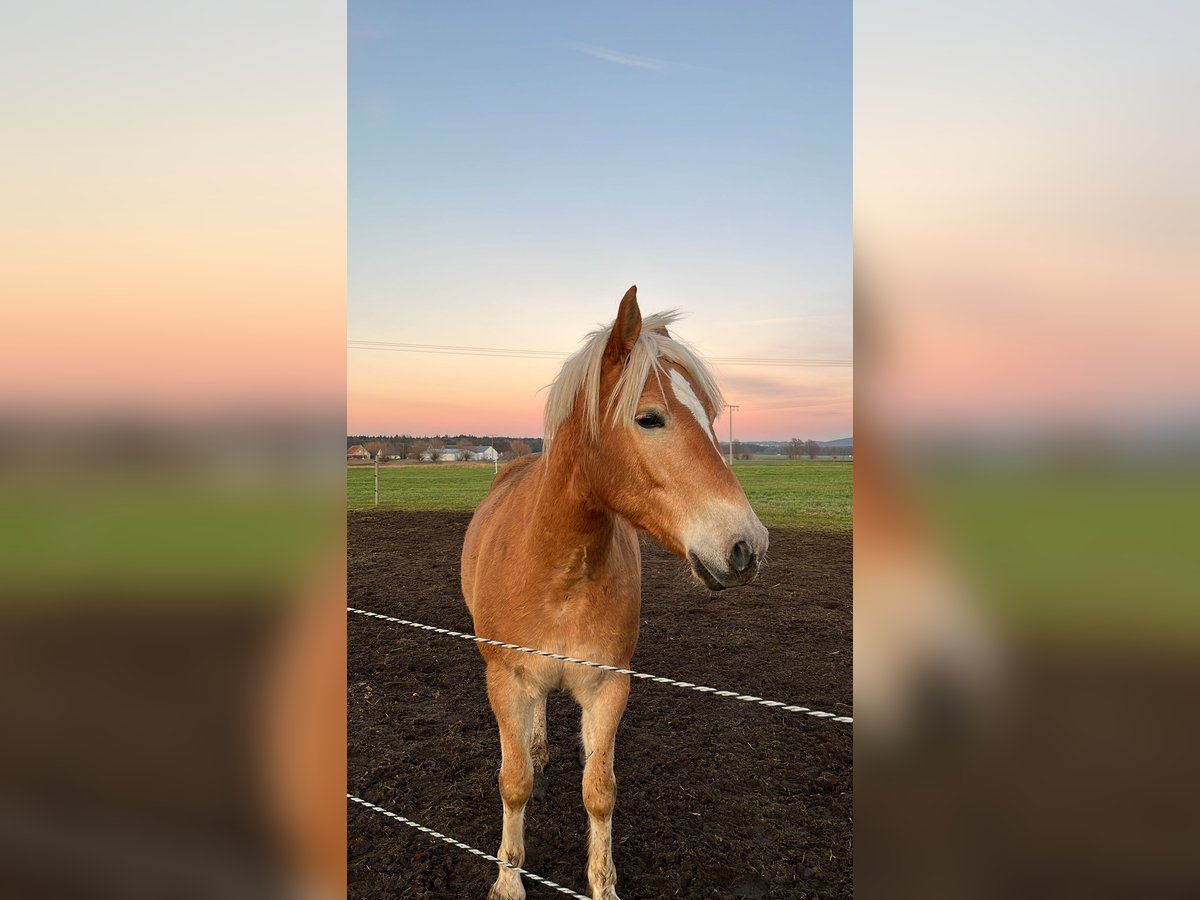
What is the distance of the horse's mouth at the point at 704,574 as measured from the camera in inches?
89.4

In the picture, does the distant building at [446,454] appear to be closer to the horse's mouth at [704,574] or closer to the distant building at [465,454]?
the distant building at [465,454]

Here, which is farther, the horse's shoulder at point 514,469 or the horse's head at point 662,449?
the horse's shoulder at point 514,469

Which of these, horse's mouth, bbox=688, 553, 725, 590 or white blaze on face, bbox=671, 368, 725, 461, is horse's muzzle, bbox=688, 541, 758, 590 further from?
white blaze on face, bbox=671, 368, 725, 461

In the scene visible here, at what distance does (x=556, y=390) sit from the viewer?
9.26 feet

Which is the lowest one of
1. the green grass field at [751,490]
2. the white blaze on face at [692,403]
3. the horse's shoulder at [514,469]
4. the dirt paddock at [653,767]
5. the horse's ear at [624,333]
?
the dirt paddock at [653,767]

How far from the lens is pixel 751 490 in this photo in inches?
1129

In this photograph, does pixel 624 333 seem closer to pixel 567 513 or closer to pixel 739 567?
pixel 567 513

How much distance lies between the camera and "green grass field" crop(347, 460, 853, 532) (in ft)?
65.8
